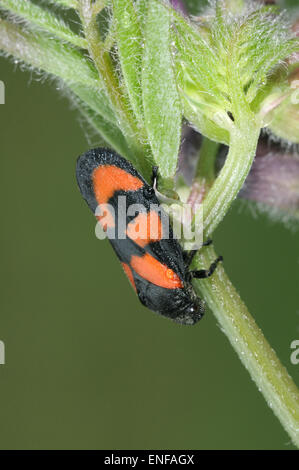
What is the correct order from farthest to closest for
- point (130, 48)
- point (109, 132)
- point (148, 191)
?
point (109, 132) → point (148, 191) → point (130, 48)

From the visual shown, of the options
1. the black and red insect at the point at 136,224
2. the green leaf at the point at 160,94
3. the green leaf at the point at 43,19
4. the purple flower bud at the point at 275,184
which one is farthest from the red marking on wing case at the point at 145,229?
the purple flower bud at the point at 275,184

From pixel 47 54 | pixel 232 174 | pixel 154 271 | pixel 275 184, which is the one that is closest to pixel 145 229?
pixel 154 271

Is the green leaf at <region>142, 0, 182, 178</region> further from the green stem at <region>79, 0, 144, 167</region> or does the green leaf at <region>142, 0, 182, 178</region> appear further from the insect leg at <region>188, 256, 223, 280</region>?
the insect leg at <region>188, 256, 223, 280</region>

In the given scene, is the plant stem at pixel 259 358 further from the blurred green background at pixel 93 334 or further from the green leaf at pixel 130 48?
the blurred green background at pixel 93 334

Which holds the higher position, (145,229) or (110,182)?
(110,182)

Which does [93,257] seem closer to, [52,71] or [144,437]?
[144,437]

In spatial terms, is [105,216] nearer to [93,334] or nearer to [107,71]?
[107,71]
